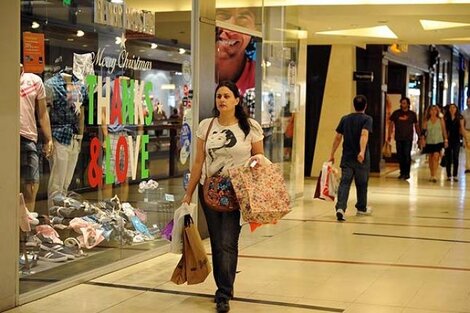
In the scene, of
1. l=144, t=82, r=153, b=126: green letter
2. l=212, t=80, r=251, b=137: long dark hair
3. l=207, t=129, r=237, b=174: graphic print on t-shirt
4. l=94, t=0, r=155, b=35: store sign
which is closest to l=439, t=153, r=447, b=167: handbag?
l=144, t=82, r=153, b=126: green letter

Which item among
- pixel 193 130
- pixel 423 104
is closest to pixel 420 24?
pixel 193 130

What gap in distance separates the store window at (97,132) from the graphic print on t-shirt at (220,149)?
4.24 feet

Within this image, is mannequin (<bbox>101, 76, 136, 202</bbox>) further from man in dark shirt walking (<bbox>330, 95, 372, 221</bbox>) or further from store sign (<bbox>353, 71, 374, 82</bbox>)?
store sign (<bbox>353, 71, 374, 82</bbox>)

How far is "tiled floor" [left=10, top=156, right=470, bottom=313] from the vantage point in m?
5.30

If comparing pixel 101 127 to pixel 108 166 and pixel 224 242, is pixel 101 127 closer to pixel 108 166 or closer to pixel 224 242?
pixel 108 166

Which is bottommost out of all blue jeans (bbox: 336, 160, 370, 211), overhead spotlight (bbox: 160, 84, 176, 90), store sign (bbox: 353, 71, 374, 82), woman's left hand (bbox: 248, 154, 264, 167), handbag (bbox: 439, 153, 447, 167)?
handbag (bbox: 439, 153, 447, 167)

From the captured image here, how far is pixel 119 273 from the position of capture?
6.30 m

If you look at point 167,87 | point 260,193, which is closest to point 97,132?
point 167,87

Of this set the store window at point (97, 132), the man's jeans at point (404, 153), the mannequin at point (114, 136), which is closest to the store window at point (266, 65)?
the store window at point (97, 132)

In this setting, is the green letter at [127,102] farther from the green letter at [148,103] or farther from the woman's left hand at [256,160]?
the woman's left hand at [256,160]

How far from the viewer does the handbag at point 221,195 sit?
5.10m

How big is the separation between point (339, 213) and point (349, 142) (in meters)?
0.86

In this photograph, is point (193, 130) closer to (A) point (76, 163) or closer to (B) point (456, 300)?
(A) point (76, 163)

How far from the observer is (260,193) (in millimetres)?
5047
